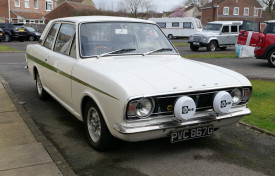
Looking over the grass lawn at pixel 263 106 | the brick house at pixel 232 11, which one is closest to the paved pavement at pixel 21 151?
the grass lawn at pixel 263 106

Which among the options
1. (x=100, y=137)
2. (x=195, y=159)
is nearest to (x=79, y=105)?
(x=100, y=137)

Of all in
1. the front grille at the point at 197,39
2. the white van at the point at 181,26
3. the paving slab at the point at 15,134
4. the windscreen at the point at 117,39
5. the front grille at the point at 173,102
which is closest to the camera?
the front grille at the point at 173,102

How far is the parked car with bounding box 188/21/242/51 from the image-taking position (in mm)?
22578

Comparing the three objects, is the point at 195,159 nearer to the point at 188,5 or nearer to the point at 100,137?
the point at 100,137

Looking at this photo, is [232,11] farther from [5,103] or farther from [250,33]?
[5,103]

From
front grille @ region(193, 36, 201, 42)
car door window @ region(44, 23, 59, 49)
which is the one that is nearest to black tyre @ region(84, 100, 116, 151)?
car door window @ region(44, 23, 59, 49)

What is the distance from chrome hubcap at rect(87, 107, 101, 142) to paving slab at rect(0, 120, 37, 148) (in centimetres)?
90

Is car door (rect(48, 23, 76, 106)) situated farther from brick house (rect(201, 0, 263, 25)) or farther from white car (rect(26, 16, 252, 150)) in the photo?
brick house (rect(201, 0, 263, 25))

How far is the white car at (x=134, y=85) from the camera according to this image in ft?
11.9

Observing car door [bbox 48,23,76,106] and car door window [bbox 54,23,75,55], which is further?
car door window [bbox 54,23,75,55]

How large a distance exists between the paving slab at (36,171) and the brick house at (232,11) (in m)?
62.1

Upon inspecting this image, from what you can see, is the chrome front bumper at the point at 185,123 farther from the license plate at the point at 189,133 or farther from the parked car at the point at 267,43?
the parked car at the point at 267,43

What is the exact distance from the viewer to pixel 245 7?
6644 cm

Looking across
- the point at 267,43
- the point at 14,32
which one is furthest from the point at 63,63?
the point at 14,32
